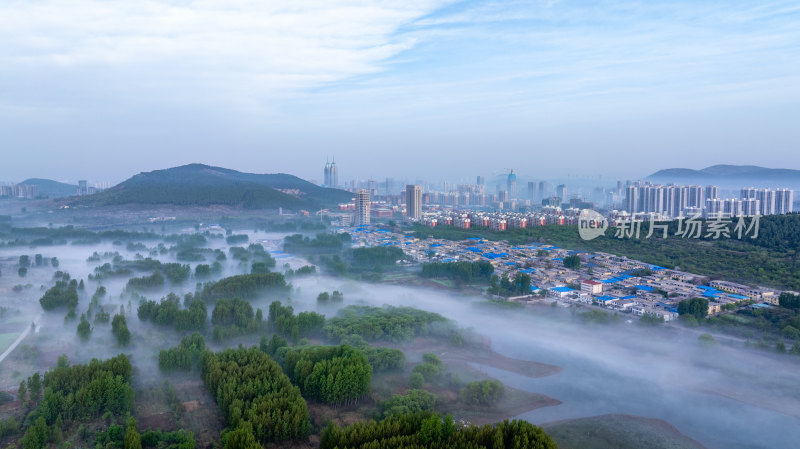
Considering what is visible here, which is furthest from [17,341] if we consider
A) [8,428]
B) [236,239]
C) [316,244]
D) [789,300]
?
[236,239]

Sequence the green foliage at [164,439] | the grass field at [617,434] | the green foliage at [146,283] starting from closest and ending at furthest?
the green foliage at [164,439] < the grass field at [617,434] < the green foliage at [146,283]

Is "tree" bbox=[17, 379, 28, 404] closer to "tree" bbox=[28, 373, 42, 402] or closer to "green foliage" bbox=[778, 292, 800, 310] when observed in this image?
"tree" bbox=[28, 373, 42, 402]

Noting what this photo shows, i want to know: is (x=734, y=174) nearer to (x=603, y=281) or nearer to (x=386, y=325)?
(x=603, y=281)

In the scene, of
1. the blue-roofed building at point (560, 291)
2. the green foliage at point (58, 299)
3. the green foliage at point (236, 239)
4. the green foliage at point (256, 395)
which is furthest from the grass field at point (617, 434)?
the green foliage at point (236, 239)

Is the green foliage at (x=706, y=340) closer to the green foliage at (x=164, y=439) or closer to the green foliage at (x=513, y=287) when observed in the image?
the green foliage at (x=513, y=287)

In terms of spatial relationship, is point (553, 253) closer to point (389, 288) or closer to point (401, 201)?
point (389, 288)

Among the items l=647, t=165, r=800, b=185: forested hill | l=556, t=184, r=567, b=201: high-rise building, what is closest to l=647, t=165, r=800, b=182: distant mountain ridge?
l=647, t=165, r=800, b=185: forested hill
